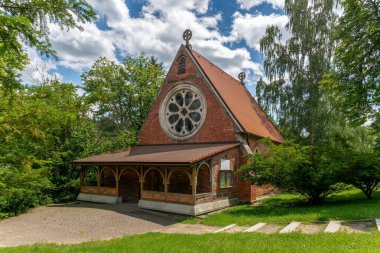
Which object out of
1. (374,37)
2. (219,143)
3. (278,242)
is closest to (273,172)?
(219,143)

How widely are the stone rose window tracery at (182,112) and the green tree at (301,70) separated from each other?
34.8 ft

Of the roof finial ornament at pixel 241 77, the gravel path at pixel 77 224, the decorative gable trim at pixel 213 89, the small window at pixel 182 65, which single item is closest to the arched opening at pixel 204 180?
the decorative gable trim at pixel 213 89

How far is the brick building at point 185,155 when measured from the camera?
14633 mm

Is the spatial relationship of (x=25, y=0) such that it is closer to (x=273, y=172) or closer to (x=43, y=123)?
(x=43, y=123)

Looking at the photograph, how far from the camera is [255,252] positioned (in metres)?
6.37

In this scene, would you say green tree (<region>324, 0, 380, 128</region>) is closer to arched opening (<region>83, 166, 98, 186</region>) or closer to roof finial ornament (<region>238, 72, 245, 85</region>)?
roof finial ornament (<region>238, 72, 245, 85</region>)

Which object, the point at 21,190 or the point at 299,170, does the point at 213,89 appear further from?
the point at 21,190

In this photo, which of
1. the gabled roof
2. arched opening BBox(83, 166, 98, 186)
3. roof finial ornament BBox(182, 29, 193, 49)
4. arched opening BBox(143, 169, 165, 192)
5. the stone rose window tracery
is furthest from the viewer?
arched opening BBox(83, 166, 98, 186)

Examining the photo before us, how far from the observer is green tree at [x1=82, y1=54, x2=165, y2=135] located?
31.3 m

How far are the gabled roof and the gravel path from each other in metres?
8.25

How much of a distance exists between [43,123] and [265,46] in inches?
1022

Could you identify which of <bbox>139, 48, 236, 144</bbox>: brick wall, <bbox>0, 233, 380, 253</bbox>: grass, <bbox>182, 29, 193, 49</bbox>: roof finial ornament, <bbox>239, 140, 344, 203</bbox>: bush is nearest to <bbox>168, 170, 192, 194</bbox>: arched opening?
<bbox>139, 48, 236, 144</bbox>: brick wall

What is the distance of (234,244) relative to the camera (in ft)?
23.7

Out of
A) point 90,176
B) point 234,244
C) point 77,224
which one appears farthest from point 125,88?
point 234,244
